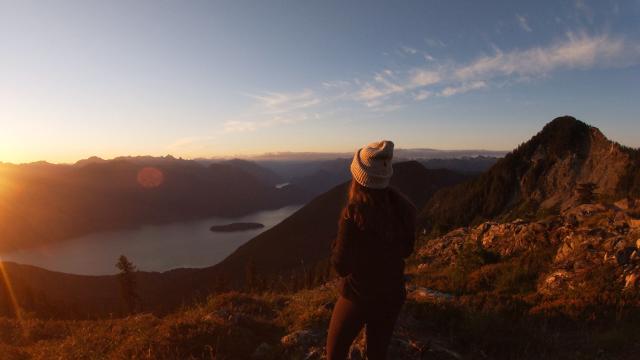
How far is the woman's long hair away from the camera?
11.6 ft

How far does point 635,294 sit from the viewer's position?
28.5ft

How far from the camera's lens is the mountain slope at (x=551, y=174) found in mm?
45469

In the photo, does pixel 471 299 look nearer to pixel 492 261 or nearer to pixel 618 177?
pixel 492 261

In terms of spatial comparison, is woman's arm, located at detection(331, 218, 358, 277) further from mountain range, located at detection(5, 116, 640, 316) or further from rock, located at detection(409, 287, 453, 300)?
rock, located at detection(409, 287, 453, 300)

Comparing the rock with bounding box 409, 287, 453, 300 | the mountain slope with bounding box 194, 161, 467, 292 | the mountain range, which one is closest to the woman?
the mountain range

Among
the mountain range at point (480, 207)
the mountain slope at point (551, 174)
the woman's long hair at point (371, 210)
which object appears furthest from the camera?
the mountain range at point (480, 207)

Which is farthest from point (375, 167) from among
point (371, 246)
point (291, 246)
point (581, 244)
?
point (291, 246)

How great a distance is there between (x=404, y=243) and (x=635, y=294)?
8.26m

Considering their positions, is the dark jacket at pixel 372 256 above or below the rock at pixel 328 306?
above

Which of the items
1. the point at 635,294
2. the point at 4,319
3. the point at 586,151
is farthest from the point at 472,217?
the point at 4,319

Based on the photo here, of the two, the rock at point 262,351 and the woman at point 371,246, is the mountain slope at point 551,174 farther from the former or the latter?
the woman at point 371,246

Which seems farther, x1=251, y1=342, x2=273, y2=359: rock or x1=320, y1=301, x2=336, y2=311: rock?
x1=320, y1=301, x2=336, y2=311: rock

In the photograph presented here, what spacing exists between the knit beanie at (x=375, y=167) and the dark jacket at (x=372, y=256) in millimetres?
246

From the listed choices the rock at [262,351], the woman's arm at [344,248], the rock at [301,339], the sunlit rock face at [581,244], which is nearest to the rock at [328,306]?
the rock at [301,339]
